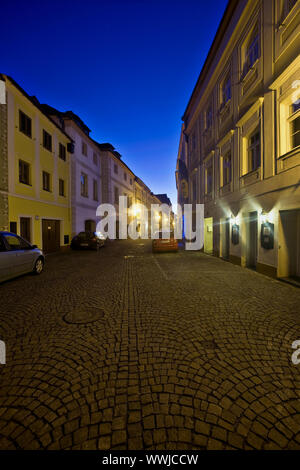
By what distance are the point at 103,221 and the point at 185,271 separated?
63.6 feet

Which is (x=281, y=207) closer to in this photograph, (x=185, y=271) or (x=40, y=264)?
(x=185, y=271)

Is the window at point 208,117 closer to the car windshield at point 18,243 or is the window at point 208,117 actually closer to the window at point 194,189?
the window at point 194,189

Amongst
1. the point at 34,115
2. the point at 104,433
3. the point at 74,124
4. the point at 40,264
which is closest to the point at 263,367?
the point at 104,433

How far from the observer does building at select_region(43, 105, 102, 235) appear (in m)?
18.5

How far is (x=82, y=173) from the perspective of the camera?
67.4 ft

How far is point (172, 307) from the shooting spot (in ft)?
15.3

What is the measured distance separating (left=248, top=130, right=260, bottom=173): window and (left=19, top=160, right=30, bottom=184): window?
12424 mm

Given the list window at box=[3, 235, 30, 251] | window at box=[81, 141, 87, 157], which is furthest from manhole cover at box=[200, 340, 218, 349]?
window at box=[81, 141, 87, 157]

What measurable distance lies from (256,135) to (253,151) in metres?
0.64

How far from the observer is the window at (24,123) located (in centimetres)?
1194

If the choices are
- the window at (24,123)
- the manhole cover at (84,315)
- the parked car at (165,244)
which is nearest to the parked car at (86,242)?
the parked car at (165,244)

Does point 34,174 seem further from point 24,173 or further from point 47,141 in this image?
point 47,141

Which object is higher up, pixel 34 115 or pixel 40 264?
pixel 34 115

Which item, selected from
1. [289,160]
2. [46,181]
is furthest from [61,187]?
[289,160]
